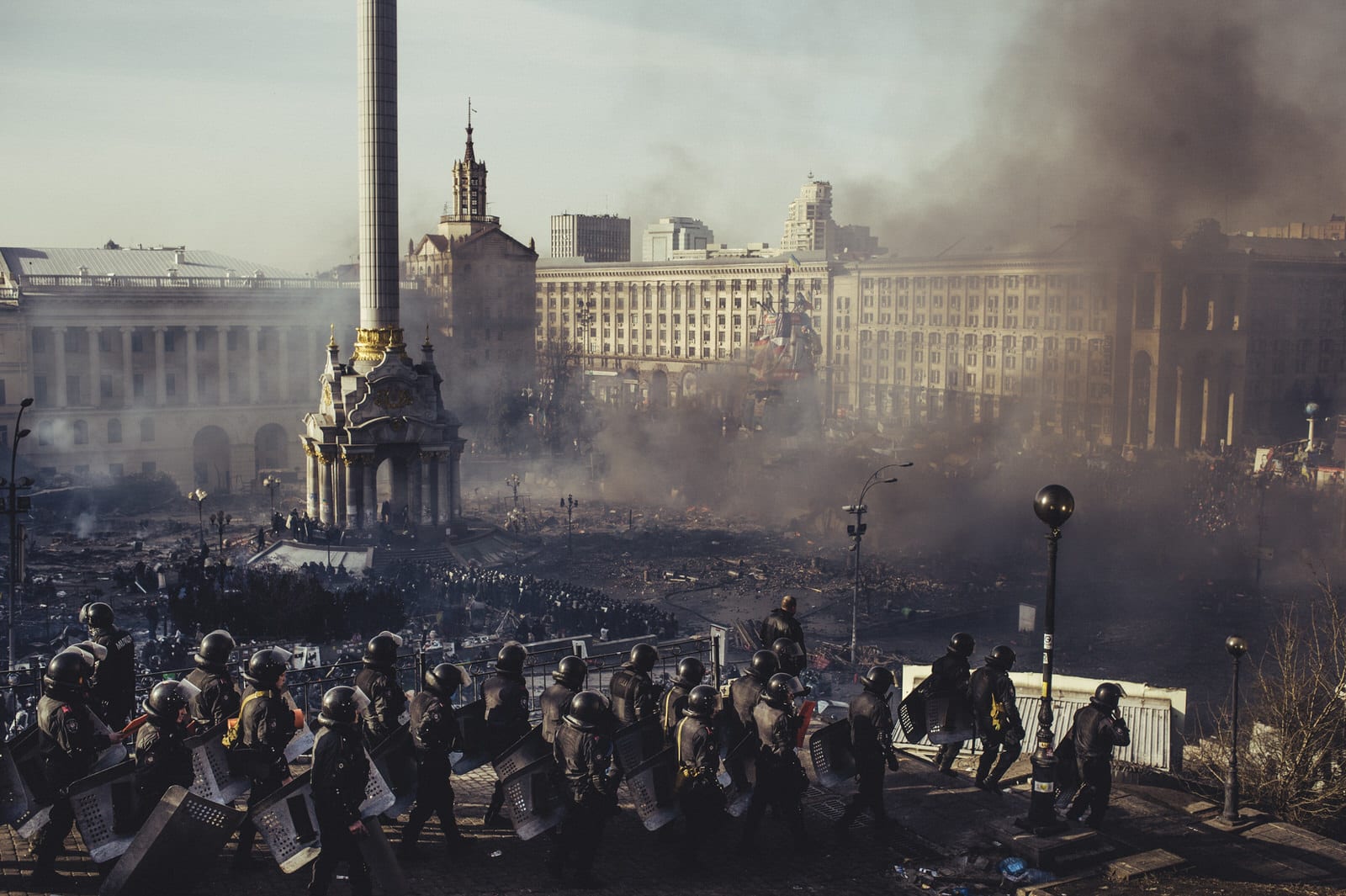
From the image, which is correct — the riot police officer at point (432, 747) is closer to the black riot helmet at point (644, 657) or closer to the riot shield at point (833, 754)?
the black riot helmet at point (644, 657)

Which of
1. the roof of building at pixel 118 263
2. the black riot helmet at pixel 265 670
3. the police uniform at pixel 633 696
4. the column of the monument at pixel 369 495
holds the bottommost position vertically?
the column of the monument at pixel 369 495

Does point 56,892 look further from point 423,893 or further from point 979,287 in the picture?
point 979,287

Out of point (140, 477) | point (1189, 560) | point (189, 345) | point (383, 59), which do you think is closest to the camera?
point (383, 59)

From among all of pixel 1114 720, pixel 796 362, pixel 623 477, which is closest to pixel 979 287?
pixel 796 362

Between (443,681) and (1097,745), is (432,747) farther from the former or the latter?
(1097,745)

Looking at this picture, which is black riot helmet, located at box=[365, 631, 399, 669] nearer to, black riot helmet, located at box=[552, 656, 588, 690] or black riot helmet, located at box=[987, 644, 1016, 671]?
black riot helmet, located at box=[552, 656, 588, 690]

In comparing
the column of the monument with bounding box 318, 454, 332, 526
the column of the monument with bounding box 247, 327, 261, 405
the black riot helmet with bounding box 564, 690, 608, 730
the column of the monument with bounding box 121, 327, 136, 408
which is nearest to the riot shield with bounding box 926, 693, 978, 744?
the black riot helmet with bounding box 564, 690, 608, 730

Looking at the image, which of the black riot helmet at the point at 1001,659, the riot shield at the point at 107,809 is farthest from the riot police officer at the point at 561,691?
the black riot helmet at the point at 1001,659
